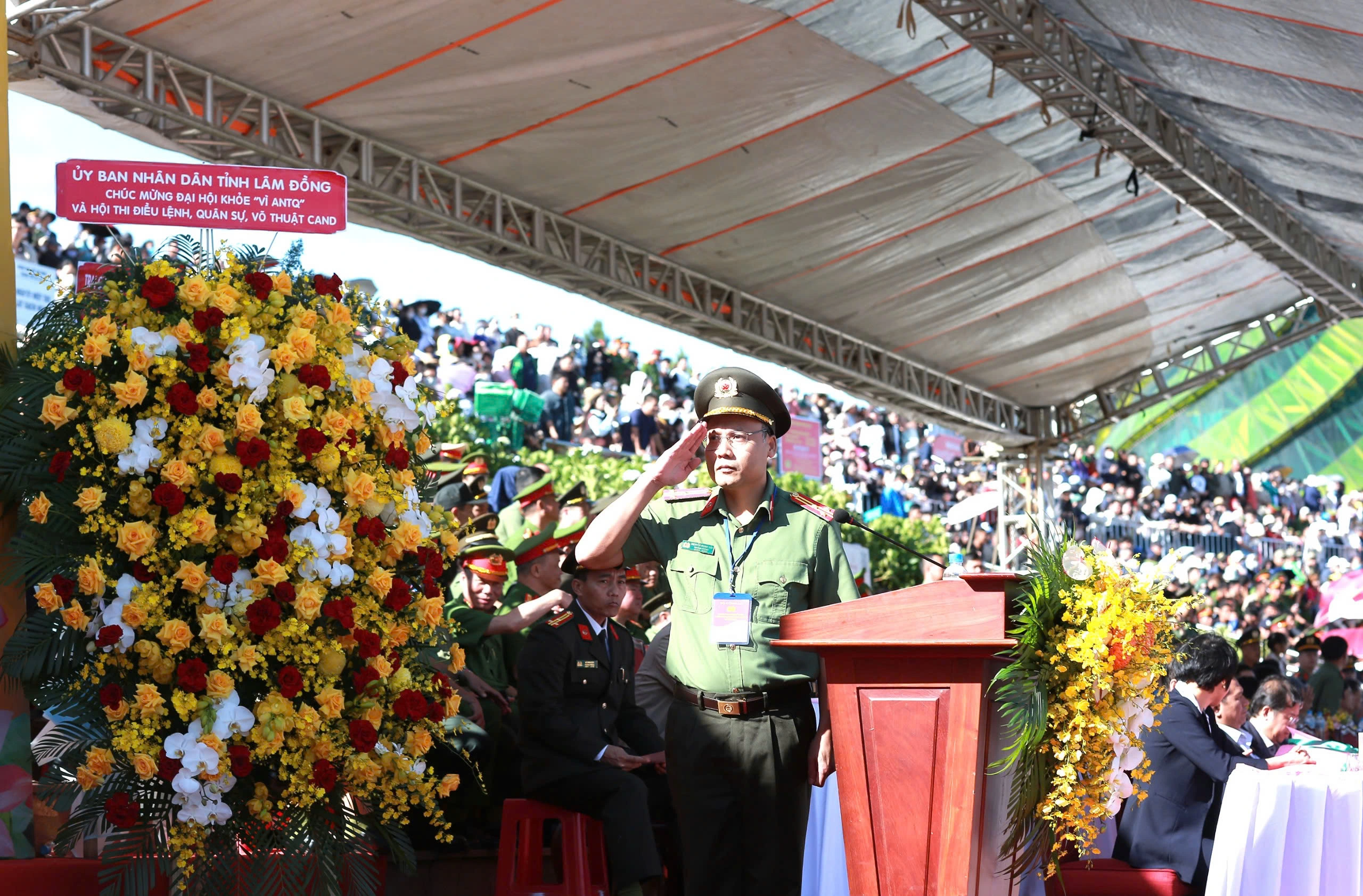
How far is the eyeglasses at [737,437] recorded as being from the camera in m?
3.18

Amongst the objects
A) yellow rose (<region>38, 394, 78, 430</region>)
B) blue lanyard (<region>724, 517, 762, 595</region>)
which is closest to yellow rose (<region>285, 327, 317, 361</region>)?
yellow rose (<region>38, 394, 78, 430</region>)

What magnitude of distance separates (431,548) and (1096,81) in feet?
20.6

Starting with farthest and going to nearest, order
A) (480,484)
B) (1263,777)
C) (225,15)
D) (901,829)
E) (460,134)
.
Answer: (460,134)
(480,484)
(225,15)
(1263,777)
(901,829)

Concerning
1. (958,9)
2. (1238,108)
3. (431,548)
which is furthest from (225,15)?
(1238,108)

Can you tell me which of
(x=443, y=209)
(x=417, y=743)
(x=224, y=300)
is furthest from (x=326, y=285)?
(x=443, y=209)

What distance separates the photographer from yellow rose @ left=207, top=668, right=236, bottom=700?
2.76 metres

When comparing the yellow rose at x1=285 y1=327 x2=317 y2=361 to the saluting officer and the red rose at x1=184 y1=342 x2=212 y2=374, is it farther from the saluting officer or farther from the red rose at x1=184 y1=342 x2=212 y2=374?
the saluting officer

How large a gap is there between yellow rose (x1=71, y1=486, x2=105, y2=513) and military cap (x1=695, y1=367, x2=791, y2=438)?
1.25 meters

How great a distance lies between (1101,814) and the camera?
8.87ft

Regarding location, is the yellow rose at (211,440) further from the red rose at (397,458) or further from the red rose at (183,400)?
the red rose at (397,458)

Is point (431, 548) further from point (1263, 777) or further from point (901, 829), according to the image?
point (1263, 777)

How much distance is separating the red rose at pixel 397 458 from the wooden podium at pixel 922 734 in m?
0.97

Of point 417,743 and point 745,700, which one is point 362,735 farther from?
point 745,700

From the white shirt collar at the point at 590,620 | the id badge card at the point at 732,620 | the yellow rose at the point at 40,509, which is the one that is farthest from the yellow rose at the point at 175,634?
the white shirt collar at the point at 590,620
